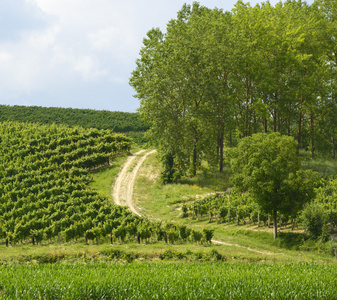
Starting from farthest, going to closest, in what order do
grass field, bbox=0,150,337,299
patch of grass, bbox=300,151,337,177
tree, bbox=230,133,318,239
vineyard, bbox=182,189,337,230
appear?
patch of grass, bbox=300,151,337,177 < vineyard, bbox=182,189,337,230 < tree, bbox=230,133,318,239 < grass field, bbox=0,150,337,299

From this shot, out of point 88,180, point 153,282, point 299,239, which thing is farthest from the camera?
point 88,180

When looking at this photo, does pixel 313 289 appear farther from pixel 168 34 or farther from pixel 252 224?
pixel 168 34

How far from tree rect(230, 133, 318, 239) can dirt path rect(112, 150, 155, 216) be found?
15.0m

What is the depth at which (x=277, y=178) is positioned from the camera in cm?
3080

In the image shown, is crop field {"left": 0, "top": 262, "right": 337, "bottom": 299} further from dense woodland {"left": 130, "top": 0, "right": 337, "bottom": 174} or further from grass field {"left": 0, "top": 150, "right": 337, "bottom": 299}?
dense woodland {"left": 130, "top": 0, "right": 337, "bottom": 174}

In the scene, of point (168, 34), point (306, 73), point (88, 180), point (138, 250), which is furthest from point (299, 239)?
point (168, 34)

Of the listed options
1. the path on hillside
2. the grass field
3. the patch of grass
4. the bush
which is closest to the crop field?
the grass field

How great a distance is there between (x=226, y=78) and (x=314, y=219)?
29.1 metres

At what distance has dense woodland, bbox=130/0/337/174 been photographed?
50375mm

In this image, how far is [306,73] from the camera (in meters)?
54.8

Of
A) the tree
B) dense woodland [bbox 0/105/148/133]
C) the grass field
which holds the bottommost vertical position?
the grass field

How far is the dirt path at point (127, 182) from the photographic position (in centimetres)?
4469

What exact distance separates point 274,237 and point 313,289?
1674 centimetres

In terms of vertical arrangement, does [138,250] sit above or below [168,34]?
below
